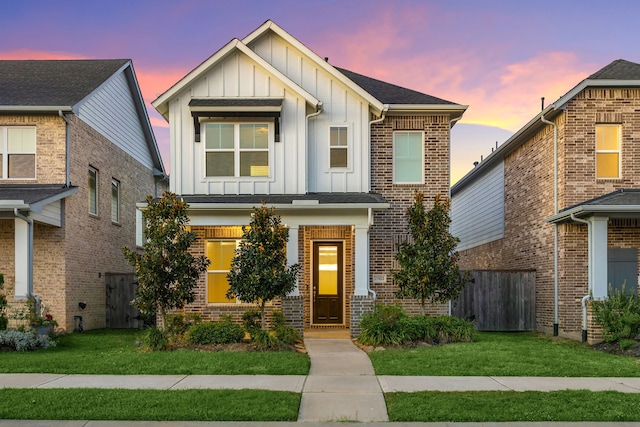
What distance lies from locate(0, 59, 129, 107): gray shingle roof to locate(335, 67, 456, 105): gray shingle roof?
7.76 metres

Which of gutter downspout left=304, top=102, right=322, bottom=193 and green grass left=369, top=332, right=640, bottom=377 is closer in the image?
green grass left=369, top=332, right=640, bottom=377

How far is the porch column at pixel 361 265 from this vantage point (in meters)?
14.8

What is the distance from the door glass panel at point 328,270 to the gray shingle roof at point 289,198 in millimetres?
1981

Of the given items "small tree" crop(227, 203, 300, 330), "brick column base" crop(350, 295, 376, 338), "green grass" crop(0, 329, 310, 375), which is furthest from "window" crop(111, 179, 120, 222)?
"brick column base" crop(350, 295, 376, 338)

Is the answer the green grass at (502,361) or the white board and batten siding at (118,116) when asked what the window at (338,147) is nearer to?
the green grass at (502,361)

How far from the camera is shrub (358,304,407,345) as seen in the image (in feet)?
42.5

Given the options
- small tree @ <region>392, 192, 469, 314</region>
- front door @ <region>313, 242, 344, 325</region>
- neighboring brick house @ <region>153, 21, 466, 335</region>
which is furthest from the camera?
front door @ <region>313, 242, 344, 325</region>

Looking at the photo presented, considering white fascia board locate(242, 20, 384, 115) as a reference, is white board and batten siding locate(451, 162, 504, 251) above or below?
below

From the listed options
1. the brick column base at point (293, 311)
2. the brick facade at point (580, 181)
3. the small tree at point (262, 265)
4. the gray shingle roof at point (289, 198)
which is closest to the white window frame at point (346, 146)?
the gray shingle roof at point (289, 198)

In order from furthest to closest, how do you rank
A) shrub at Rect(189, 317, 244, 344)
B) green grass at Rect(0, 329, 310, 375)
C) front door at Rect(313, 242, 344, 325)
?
front door at Rect(313, 242, 344, 325) < shrub at Rect(189, 317, 244, 344) < green grass at Rect(0, 329, 310, 375)

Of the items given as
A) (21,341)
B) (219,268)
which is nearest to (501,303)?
(219,268)

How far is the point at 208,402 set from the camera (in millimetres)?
7762

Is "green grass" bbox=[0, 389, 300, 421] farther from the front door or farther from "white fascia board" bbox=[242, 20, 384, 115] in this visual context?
"white fascia board" bbox=[242, 20, 384, 115]

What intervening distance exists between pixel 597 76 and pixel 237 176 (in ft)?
33.3
